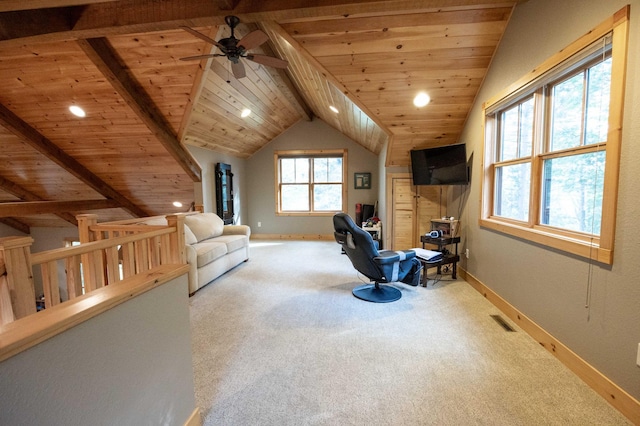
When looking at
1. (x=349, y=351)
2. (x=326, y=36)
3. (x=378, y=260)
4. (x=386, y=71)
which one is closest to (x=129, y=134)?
(x=326, y=36)

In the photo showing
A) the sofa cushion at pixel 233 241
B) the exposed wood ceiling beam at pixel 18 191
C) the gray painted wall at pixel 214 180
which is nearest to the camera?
the sofa cushion at pixel 233 241

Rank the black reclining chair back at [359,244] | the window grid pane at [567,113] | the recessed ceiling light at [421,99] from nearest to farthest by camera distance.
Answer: the window grid pane at [567,113] → the black reclining chair back at [359,244] → the recessed ceiling light at [421,99]

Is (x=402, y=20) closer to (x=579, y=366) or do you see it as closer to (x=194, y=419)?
(x=579, y=366)

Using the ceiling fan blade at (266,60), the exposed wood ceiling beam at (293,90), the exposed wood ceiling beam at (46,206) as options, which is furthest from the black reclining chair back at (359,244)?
the exposed wood ceiling beam at (46,206)

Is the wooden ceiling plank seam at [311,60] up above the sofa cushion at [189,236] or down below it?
above

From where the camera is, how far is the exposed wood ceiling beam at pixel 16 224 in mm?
6226

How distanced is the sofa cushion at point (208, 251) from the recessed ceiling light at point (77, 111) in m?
2.29

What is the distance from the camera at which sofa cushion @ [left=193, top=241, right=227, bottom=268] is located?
3595 millimetres

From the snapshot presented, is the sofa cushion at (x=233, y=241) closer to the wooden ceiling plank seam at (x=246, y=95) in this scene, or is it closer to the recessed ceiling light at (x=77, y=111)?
the wooden ceiling plank seam at (x=246, y=95)

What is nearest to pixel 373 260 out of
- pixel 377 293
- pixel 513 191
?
pixel 377 293

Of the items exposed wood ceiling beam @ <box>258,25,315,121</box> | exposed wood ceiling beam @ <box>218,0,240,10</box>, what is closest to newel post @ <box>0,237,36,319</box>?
exposed wood ceiling beam @ <box>218,0,240,10</box>

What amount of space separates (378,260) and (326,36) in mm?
2292

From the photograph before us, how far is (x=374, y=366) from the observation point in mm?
2031

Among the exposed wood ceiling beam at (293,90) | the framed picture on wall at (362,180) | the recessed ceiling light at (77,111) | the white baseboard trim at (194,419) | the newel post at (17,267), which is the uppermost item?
the exposed wood ceiling beam at (293,90)
